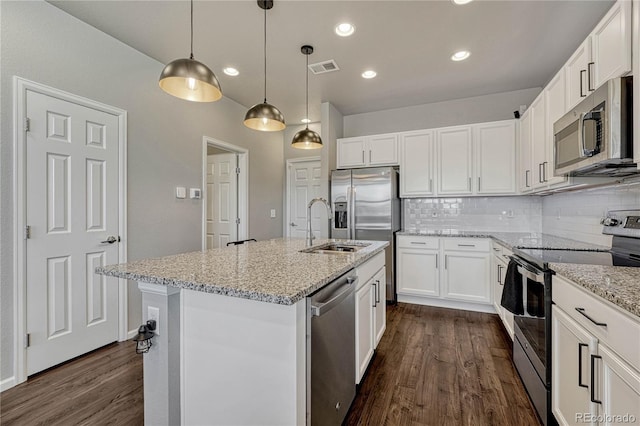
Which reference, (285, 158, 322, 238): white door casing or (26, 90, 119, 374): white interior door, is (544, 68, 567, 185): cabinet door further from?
(26, 90, 119, 374): white interior door

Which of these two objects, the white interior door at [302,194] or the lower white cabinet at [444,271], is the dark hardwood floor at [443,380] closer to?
the lower white cabinet at [444,271]

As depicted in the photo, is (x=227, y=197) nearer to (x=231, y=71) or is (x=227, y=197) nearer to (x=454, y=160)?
(x=231, y=71)

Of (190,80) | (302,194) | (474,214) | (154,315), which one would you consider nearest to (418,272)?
(474,214)

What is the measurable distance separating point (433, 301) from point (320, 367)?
2.78 m

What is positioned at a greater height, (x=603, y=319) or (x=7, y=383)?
(x=603, y=319)

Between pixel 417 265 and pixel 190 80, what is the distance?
10.2 feet

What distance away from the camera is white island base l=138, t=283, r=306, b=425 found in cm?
113

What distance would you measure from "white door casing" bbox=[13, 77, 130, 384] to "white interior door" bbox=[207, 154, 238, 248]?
5.83ft

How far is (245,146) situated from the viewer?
4273 millimetres

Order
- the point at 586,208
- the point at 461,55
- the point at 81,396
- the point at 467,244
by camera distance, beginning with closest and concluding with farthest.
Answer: the point at 81,396, the point at 586,208, the point at 461,55, the point at 467,244

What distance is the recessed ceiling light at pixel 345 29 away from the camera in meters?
2.39

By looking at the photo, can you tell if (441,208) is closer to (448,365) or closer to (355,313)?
(448,365)

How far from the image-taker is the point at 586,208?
8.07 ft

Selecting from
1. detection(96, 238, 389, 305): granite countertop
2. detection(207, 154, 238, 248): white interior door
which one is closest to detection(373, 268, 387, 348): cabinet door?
detection(96, 238, 389, 305): granite countertop
